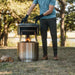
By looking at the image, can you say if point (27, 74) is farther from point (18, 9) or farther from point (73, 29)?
point (73, 29)

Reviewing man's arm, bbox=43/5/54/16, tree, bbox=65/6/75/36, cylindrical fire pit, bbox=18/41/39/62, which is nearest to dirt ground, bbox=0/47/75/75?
cylindrical fire pit, bbox=18/41/39/62

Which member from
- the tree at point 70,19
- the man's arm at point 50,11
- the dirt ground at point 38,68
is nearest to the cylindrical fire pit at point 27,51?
the dirt ground at point 38,68

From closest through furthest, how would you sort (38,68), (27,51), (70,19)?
(38,68) < (27,51) < (70,19)

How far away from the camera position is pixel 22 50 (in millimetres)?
4461

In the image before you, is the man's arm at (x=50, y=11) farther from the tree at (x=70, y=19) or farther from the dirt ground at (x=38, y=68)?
the tree at (x=70, y=19)

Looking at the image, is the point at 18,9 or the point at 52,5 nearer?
the point at 52,5

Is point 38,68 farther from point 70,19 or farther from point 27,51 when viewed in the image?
point 70,19

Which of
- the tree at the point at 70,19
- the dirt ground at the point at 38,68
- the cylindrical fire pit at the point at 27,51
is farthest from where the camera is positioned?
the tree at the point at 70,19

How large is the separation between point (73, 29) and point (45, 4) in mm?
14849

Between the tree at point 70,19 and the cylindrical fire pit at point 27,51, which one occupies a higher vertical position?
the tree at point 70,19

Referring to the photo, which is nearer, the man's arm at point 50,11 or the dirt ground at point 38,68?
the dirt ground at point 38,68

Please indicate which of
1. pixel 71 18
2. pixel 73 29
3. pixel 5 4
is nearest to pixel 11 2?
pixel 5 4

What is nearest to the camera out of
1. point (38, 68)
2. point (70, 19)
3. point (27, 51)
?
point (38, 68)

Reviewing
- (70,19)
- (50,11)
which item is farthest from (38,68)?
(70,19)
